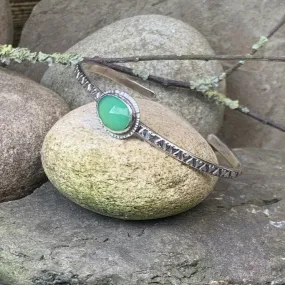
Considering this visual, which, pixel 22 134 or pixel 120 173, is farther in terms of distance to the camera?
pixel 22 134

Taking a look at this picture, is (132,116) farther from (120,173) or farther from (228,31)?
(228,31)

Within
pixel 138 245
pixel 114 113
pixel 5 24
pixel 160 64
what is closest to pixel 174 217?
pixel 138 245

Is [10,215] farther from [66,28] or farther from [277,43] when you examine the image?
[277,43]

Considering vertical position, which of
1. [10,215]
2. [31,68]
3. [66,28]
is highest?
[66,28]

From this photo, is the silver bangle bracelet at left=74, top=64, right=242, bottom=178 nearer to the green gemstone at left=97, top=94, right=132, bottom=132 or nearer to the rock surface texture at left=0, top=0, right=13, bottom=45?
the green gemstone at left=97, top=94, right=132, bottom=132

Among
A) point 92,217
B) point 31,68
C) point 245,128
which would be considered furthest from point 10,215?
point 245,128

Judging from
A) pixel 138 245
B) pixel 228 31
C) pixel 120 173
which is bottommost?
pixel 138 245

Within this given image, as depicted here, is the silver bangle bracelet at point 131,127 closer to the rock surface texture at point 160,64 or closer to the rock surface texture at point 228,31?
the rock surface texture at point 160,64
